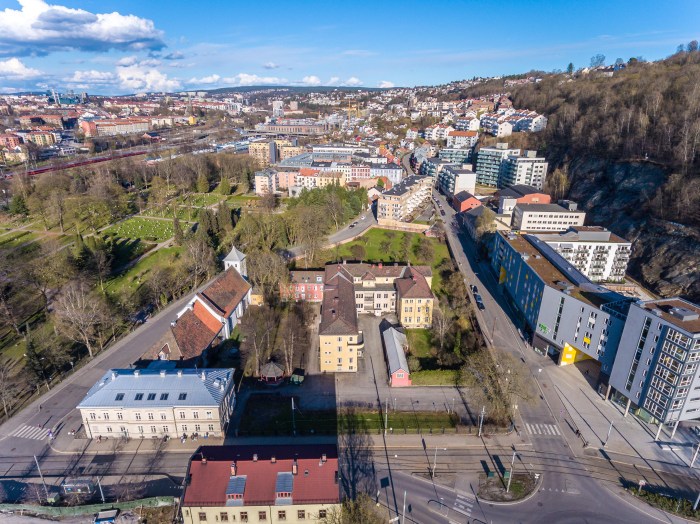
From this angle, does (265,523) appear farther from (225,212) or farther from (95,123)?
(95,123)

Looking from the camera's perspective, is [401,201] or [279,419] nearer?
[279,419]

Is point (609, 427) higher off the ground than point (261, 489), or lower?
lower

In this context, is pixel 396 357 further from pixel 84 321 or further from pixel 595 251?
pixel 595 251

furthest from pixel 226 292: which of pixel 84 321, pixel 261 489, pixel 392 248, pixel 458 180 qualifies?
pixel 458 180

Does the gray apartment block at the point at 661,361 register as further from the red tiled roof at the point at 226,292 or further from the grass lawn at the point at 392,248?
the red tiled roof at the point at 226,292

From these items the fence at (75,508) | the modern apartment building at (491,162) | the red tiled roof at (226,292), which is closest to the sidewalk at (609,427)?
the fence at (75,508)

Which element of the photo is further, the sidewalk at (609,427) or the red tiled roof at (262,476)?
the sidewalk at (609,427)

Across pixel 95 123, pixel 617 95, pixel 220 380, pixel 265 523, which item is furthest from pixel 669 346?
pixel 95 123
